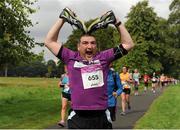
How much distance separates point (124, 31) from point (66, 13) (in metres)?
0.69

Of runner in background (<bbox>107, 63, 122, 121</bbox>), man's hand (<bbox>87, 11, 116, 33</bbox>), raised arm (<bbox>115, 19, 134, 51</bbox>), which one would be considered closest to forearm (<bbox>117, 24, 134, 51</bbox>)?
raised arm (<bbox>115, 19, 134, 51</bbox>)

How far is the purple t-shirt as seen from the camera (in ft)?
19.4

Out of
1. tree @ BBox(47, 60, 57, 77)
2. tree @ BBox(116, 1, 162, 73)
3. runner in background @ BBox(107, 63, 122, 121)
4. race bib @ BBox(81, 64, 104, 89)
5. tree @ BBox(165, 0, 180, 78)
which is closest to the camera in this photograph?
race bib @ BBox(81, 64, 104, 89)

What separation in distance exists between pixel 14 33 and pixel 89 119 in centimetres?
1472

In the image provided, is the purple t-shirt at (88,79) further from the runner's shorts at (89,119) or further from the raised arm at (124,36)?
the raised arm at (124,36)

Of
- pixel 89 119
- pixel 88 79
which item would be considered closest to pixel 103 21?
pixel 88 79

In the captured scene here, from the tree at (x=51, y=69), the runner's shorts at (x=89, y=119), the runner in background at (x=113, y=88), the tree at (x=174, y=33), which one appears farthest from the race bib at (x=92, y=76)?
the tree at (x=51, y=69)

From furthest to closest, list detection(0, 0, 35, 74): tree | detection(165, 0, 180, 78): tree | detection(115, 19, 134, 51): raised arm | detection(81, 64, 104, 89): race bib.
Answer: detection(165, 0, 180, 78): tree, detection(0, 0, 35, 74): tree, detection(115, 19, 134, 51): raised arm, detection(81, 64, 104, 89): race bib

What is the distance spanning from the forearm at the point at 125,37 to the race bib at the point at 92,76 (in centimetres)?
39

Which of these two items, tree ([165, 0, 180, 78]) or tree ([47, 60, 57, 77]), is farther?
tree ([47, 60, 57, 77])

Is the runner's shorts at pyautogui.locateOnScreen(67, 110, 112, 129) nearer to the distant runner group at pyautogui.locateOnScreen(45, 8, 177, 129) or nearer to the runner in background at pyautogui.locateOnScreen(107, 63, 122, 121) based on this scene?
the distant runner group at pyautogui.locateOnScreen(45, 8, 177, 129)

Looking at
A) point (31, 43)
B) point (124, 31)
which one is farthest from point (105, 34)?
point (124, 31)

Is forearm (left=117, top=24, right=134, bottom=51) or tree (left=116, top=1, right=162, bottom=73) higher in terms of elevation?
tree (left=116, top=1, right=162, bottom=73)

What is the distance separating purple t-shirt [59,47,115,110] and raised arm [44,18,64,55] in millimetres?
73
